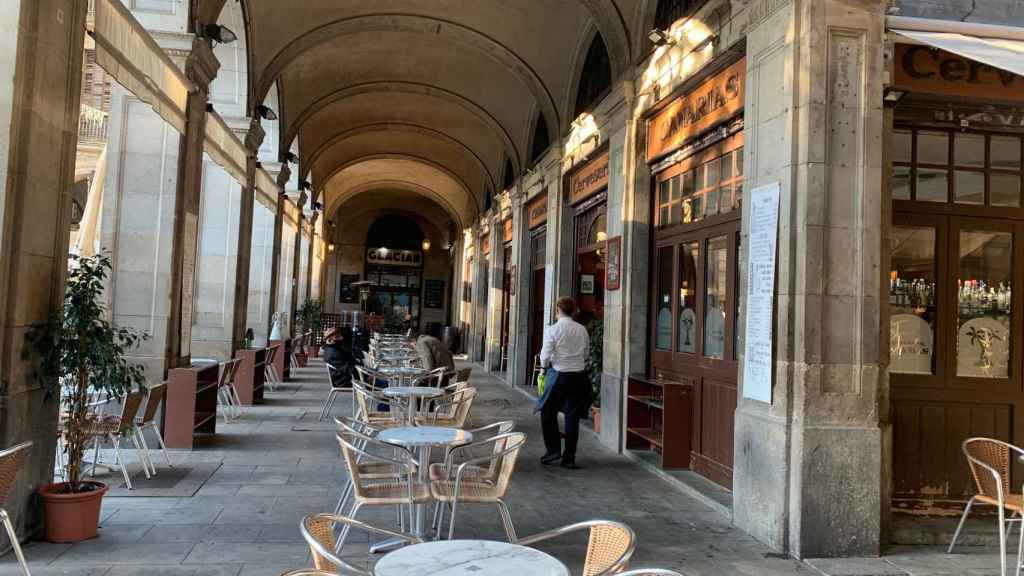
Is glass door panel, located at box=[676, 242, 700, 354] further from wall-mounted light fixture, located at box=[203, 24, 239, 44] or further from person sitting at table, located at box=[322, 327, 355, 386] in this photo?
wall-mounted light fixture, located at box=[203, 24, 239, 44]

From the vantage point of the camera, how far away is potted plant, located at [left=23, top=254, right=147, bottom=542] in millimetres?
3824

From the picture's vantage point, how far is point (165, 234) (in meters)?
6.64

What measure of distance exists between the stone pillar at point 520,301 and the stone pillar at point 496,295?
284cm

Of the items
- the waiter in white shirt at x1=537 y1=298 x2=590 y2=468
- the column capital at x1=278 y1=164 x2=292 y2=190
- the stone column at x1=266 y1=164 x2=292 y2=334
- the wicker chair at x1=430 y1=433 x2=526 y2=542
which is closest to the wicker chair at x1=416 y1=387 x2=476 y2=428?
the waiter in white shirt at x1=537 y1=298 x2=590 y2=468

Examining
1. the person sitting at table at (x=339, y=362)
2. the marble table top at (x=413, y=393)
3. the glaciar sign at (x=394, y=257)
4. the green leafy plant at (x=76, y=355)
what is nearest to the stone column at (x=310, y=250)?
the glaciar sign at (x=394, y=257)

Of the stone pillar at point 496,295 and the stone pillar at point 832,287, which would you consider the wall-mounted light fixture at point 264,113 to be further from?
the stone pillar at point 832,287

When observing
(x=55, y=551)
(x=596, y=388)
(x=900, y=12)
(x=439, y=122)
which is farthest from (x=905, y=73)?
(x=439, y=122)

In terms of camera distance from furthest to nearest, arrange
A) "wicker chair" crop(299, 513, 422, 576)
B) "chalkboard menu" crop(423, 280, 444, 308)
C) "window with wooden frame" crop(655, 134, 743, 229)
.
→ 1. "chalkboard menu" crop(423, 280, 444, 308)
2. "window with wooden frame" crop(655, 134, 743, 229)
3. "wicker chair" crop(299, 513, 422, 576)

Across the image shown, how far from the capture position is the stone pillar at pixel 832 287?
3.93 meters

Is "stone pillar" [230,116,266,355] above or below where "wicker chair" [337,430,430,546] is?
above

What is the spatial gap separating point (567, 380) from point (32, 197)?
4081 mm

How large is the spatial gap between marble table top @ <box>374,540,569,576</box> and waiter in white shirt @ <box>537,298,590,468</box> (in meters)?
4.09

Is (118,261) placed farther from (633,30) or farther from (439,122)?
(439,122)

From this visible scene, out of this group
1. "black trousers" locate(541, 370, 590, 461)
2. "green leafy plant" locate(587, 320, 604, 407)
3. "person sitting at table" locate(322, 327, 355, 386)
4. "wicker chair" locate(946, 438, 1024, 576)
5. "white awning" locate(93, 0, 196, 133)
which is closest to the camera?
"wicker chair" locate(946, 438, 1024, 576)
